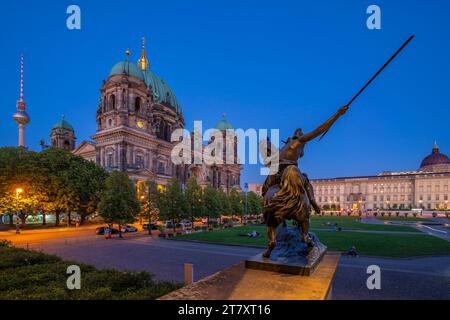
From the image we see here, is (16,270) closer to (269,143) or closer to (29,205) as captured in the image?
(269,143)

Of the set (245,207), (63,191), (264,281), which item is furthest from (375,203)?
(264,281)

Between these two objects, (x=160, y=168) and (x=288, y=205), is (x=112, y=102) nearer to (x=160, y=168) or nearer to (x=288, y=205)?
(x=160, y=168)

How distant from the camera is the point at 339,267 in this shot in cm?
1717

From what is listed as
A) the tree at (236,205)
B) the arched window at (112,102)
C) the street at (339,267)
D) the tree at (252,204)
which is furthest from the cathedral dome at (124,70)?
the street at (339,267)

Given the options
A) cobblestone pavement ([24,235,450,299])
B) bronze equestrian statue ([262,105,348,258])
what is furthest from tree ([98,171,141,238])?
bronze equestrian statue ([262,105,348,258])

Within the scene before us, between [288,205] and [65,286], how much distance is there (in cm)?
925

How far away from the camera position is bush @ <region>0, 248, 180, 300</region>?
848 cm

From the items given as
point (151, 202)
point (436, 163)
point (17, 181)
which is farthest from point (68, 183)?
point (436, 163)

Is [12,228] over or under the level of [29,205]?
under

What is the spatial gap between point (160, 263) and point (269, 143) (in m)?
13.8

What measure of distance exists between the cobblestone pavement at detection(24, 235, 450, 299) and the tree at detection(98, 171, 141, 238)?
895 centimetres

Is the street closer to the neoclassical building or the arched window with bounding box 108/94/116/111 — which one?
the arched window with bounding box 108/94/116/111

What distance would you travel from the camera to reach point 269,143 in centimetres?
1151
